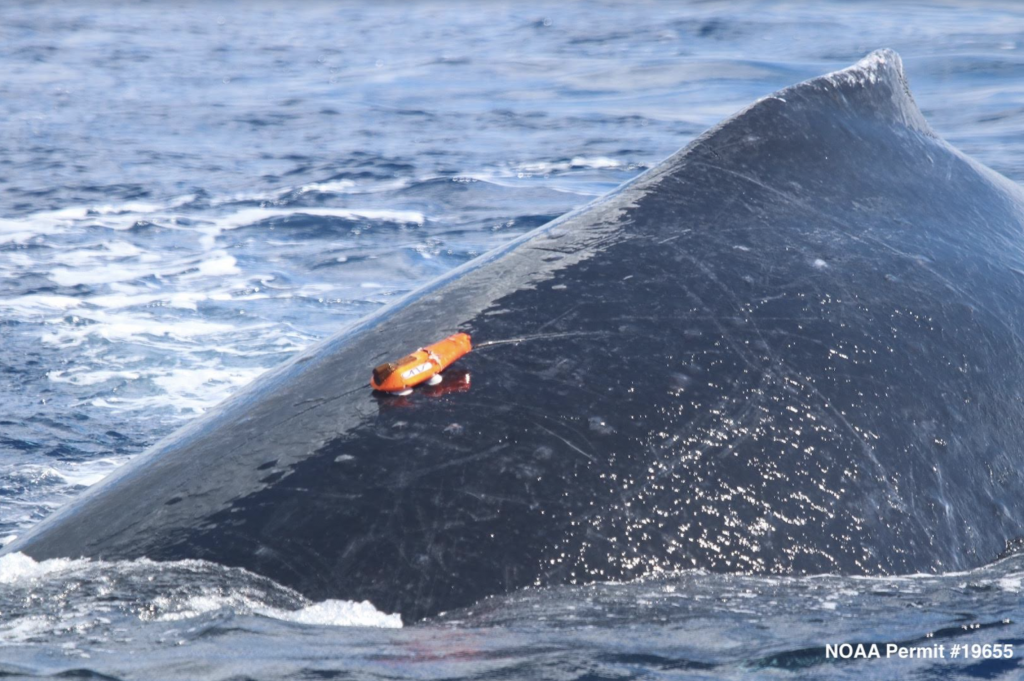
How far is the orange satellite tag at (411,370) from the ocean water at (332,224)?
0.76 m

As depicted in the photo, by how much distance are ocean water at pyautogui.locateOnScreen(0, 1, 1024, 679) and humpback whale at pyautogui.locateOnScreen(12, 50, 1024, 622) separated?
12cm

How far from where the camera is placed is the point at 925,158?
5422 mm

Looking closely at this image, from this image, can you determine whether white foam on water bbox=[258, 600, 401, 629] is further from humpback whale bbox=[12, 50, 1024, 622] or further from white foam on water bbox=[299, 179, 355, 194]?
white foam on water bbox=[299, 179, 355, 194]

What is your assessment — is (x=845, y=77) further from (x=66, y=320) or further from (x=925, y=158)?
(x=66, y=320)

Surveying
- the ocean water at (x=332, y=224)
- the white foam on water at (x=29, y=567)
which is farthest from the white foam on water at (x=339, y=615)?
the white foam on water at (x=29, y=567)

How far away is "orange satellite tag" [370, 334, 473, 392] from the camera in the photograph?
12.2ft

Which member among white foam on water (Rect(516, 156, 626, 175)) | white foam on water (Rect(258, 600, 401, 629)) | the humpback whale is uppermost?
the humpback whale

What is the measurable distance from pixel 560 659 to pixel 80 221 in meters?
13.3

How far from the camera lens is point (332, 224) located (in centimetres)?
1466

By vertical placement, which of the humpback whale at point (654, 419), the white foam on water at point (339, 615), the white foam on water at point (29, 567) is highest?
the humpback whale at point (654, 419)

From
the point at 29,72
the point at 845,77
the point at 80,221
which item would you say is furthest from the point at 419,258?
the point at 29,72

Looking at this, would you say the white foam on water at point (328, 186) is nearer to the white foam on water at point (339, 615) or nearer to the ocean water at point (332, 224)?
the ocean water at point (332, 224)

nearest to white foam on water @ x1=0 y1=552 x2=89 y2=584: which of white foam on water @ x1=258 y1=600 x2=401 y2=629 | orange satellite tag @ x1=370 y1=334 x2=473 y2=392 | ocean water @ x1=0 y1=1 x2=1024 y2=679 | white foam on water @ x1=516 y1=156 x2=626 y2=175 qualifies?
ocean water @ x1=0 y1=1 x2=1024 y2=679

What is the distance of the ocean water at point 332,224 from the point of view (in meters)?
3.21
